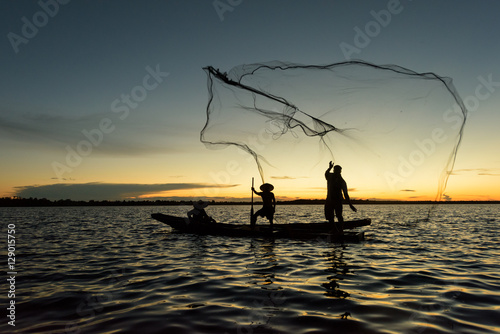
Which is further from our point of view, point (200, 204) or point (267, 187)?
point (200, 204)


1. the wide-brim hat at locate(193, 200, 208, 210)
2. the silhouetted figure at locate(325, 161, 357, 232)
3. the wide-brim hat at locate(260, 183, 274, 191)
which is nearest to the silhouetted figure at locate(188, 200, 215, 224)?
the wide-brim hat at locate(193, 200, 208, 210)

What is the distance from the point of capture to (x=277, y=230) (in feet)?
59.1

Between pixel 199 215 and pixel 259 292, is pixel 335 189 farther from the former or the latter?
pixel 199 215

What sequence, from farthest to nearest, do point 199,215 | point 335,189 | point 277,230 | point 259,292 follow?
point 199,215, point 277,230, point 335,189, point 259,292

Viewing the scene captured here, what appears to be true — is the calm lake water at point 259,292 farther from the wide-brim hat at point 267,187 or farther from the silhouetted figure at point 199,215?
the silhouetted figure at point 199,215

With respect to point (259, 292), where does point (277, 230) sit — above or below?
above

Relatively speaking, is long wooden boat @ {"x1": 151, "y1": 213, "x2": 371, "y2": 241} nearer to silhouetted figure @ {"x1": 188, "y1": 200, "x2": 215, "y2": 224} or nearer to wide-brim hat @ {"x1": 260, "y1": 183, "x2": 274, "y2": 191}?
silhouetted figure @ {"x1": 188, "y1": 200, "x2": 215, "y2": 224}

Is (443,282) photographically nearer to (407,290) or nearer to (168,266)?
(407,290)

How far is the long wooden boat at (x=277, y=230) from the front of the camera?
16125 millimetres

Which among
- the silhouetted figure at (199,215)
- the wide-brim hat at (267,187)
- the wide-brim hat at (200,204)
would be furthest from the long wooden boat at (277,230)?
the wide-brim hat at (267,187)

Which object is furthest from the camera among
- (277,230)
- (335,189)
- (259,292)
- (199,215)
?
(199,215)

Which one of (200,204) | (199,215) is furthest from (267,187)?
(199,215)

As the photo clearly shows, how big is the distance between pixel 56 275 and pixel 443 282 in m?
10.4

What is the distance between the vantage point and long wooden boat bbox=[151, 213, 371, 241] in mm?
16125
